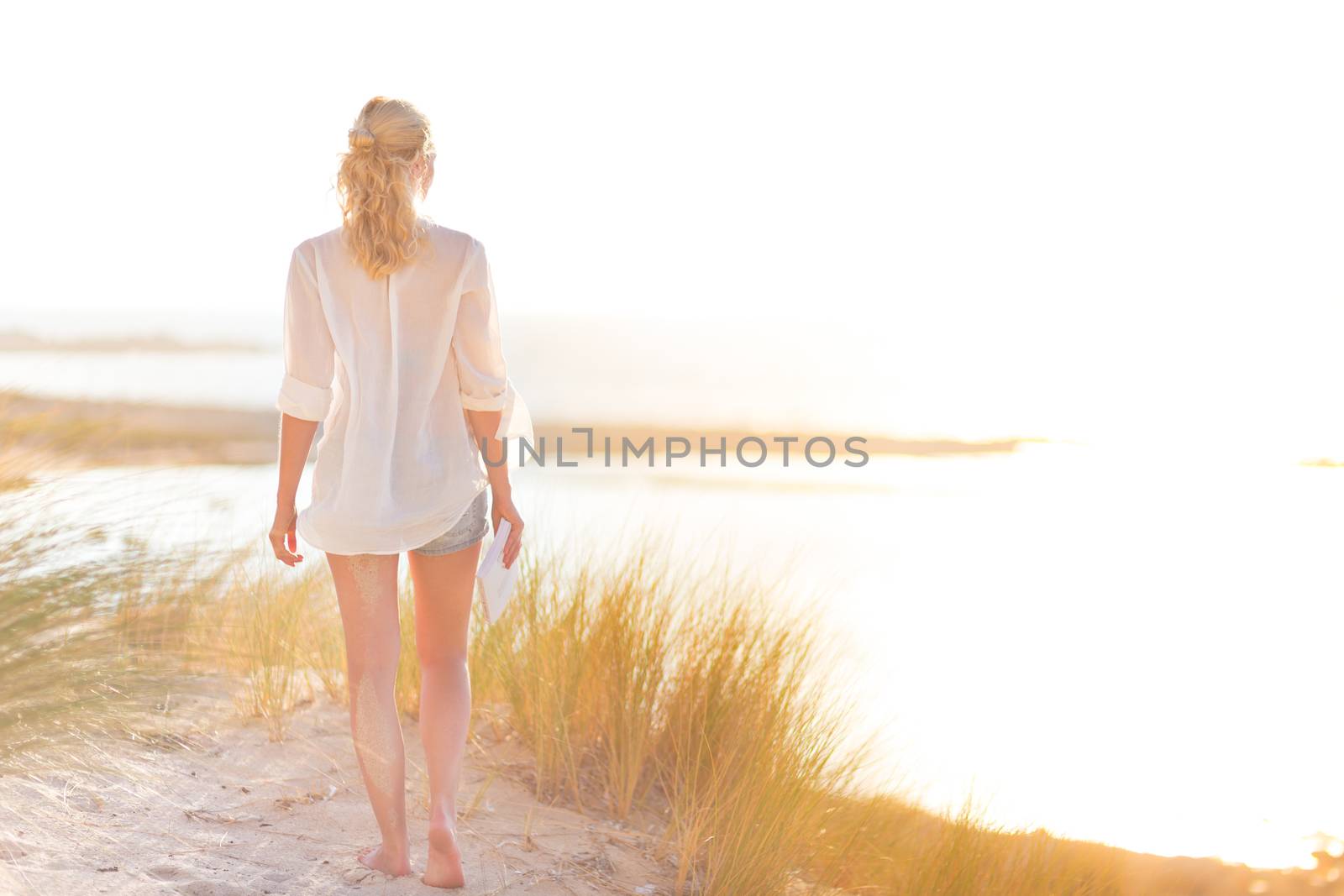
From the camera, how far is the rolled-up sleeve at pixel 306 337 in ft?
7.75

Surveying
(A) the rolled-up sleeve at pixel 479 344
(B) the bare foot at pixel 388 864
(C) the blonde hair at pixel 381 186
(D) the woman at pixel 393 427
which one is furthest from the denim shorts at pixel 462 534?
(B) the bare foot at pixel 388 864

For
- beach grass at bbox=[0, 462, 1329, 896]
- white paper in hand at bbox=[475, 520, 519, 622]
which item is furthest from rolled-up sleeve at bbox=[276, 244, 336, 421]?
beach grass at bbox=[0, 462, 1329, 896]

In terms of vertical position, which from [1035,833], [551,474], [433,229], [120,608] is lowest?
[1035,833]

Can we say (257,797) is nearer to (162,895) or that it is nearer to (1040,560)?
(162,895)

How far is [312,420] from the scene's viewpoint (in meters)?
2.37

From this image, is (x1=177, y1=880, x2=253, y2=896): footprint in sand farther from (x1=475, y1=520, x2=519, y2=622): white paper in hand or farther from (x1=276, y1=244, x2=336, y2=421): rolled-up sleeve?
(x1=276, y1=244, x2=336, y2=421): rolled-up sleeve

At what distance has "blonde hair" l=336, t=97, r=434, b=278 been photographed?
7.54 ft

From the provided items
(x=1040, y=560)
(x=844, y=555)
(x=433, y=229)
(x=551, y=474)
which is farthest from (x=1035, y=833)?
(x=1040, y=560)

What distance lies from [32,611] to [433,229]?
4.02 feet

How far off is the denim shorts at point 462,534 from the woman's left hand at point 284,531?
0.29 metres

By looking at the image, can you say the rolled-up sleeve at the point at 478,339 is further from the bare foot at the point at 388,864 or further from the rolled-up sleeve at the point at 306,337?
the bare foot at the point at 388,864

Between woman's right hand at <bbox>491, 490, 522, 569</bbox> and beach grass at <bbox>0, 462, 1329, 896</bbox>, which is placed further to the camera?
beach grass at <bbox>0, 462, 1329, 896</bbox>

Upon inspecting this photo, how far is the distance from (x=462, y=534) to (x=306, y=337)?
0.56 m

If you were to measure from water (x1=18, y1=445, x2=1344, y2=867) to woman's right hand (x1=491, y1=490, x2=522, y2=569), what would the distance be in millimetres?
922
